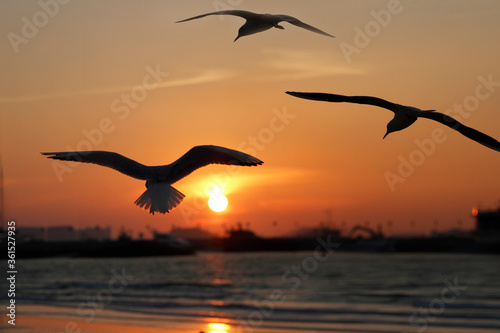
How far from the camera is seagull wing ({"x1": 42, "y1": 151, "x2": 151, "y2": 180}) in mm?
11336

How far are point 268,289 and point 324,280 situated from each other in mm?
7372

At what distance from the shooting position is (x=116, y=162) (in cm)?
1148

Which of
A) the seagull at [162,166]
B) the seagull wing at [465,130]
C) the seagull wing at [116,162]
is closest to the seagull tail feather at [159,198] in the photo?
the seagull at [162,166]

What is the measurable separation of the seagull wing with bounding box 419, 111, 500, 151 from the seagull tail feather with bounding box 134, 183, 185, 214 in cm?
367

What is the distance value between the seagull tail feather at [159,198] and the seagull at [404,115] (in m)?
2.24

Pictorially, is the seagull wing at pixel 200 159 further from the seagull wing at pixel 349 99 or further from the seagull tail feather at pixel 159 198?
the seagull wing at pixel 349 99

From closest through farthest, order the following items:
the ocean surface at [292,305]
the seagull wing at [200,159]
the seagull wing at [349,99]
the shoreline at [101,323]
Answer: the seagull wing at [349,99], the seagull wing at [200,159], the shoreline at [101,323], the ocean surface at [292,305]

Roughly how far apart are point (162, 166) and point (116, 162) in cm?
72

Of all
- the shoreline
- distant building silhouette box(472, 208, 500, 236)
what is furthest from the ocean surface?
distant building silhouette box(472, 208, 500, 236)

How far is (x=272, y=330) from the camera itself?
20.5m

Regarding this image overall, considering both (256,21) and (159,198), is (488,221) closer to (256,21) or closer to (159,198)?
(256,21)

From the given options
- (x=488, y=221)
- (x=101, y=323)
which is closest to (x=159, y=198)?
(x=101, y=323)

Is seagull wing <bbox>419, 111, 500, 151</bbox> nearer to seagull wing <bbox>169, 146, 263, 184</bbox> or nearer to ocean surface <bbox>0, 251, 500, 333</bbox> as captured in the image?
seagull wing <bbox>169, 146, 263, 184</bbox>

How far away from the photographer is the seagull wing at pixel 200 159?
1081 centimetres
